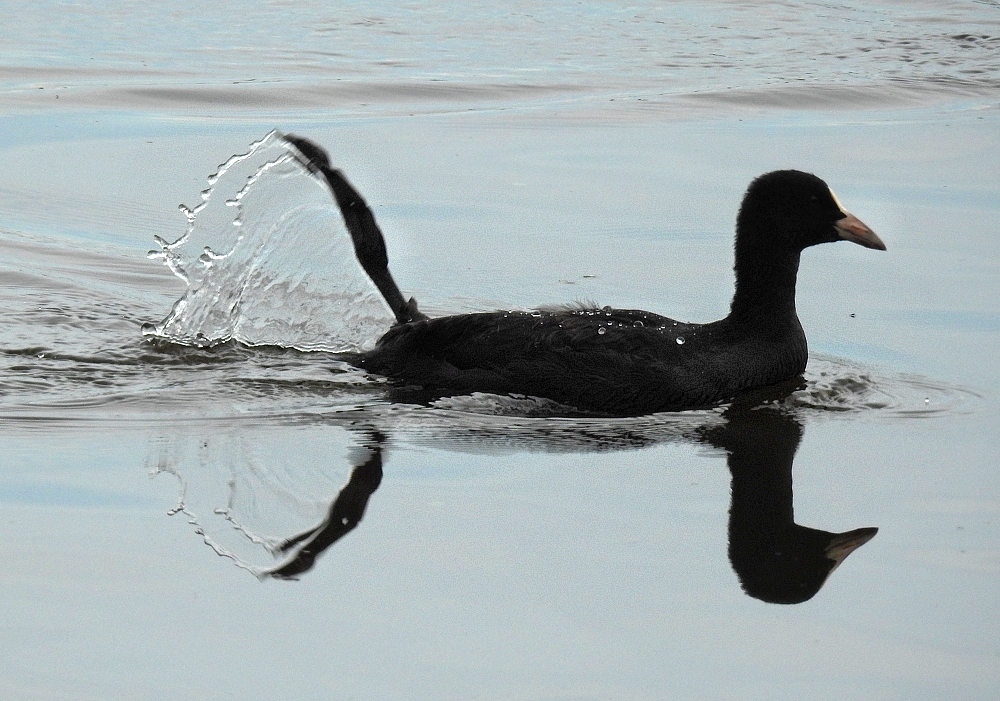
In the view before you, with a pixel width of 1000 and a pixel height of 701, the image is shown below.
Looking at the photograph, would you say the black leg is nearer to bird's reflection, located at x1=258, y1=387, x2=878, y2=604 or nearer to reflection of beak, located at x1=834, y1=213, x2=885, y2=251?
bird's reflection, located at x1=258, y1=387, x2=878, y2=604

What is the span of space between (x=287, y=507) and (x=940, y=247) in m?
4.96

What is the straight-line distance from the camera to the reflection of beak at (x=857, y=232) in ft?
22.5

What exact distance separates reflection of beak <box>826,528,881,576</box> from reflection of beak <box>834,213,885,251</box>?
1.95 m

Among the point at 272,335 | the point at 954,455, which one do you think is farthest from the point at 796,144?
the point at 954,455

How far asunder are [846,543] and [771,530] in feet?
0.88

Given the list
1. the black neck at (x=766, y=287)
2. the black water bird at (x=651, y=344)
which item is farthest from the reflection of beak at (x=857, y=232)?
the black neck at (x=766, y=287)

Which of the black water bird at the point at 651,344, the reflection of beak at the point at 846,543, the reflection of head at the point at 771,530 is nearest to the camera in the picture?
the reflection of head at the point at 771,530

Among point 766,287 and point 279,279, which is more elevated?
point 766,287

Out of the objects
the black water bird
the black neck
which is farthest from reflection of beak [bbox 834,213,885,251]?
the black neck

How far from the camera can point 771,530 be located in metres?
5.28

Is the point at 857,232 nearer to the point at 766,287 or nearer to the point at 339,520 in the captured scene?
the point at 766,287

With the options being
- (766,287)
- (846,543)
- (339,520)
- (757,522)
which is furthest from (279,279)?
(846,543)

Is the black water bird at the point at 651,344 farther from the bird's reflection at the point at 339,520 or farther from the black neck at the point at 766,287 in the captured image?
the bird's reflection at the point at 339,520

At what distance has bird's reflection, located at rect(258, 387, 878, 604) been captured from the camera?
4.88 meters
